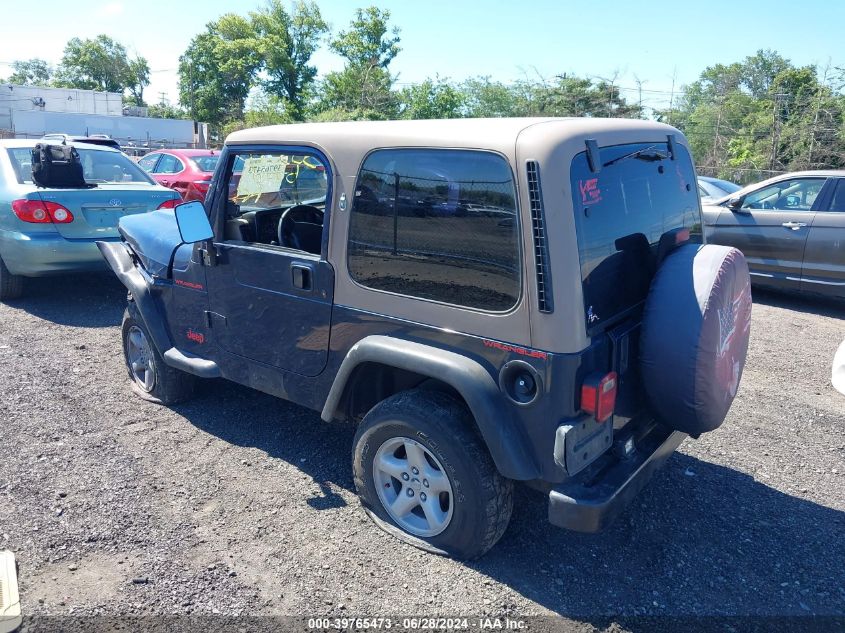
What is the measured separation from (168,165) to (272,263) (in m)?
10.5

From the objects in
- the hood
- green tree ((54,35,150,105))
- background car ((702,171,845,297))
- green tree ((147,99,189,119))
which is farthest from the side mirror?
green tree ((54,35,150,105))

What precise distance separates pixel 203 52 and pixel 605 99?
41.8 metres

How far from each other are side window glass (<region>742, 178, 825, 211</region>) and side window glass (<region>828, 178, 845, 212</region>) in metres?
0.18

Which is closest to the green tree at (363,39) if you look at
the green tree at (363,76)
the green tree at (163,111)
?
the green tree at (363,76)

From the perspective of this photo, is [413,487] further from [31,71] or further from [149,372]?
[31,71]

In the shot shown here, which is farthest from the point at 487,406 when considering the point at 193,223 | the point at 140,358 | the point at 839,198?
the point at 839,198

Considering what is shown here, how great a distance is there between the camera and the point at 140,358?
4.70 m

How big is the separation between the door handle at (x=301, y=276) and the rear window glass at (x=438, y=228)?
11.3 inches

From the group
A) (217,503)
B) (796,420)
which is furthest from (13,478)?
(796,420)

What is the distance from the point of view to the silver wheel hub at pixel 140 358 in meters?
4.54

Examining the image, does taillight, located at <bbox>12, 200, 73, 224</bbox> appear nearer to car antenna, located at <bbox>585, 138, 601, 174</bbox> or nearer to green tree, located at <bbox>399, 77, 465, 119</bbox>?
car antenna, located at <bbox>585, 138, 601, 174</bbox>

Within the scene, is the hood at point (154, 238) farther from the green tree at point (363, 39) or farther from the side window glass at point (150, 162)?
the green tree at point (363, 39)

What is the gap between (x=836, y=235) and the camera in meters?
A: 7.21

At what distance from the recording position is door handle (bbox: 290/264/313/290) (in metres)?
3.26
